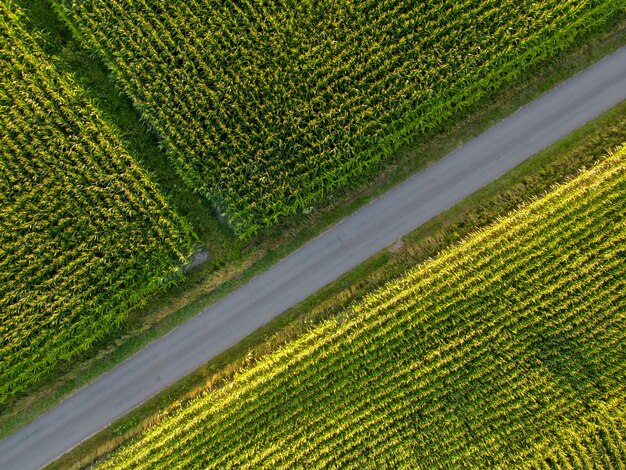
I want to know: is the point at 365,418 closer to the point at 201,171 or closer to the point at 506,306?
the point at 506,306

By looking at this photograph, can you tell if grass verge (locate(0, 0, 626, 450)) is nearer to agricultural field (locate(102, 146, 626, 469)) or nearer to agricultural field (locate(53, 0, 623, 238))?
agricultural field (locate(53, 0, 623, 238))

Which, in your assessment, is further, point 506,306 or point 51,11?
point 51,11

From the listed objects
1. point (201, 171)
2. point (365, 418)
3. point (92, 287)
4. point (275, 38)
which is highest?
point (275, 38)

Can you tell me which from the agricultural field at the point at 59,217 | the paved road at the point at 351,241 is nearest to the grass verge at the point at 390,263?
the paved road at the point at 351,241

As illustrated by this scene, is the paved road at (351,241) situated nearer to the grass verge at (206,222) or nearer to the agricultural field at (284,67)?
the grass verge at (206,222)

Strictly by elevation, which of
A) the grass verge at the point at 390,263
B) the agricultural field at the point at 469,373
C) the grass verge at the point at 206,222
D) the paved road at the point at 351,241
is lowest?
the agricultural field at the point at 469,373

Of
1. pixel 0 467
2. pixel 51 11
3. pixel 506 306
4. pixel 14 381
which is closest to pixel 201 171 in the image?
pixel 51 11
